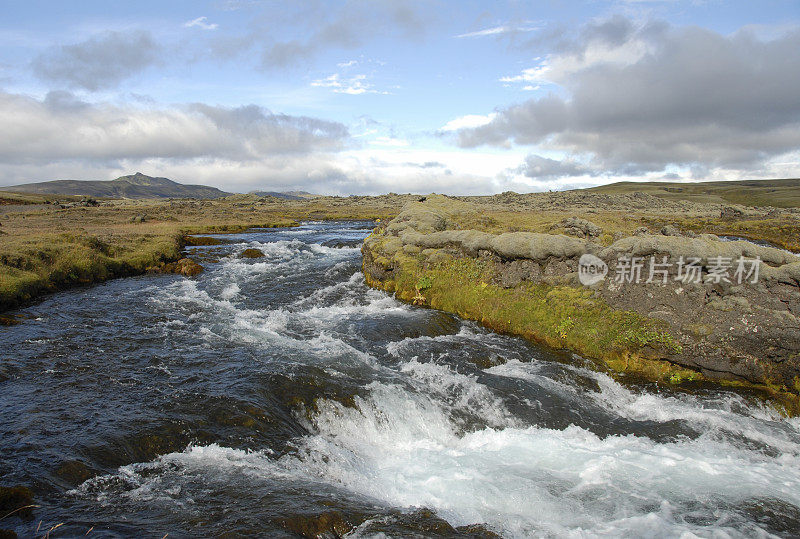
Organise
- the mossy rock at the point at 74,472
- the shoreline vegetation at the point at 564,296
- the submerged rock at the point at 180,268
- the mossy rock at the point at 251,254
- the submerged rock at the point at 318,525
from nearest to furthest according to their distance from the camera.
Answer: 1. the submerged rock at the point at 318,525
2. the mossy rock at the point at 74,472
3. the shoreline vegetation at the point at 564,296
4. the submerged rock at the point at 180,268
5. the mossy rock at the point at 251,254

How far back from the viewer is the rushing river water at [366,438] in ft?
27.0

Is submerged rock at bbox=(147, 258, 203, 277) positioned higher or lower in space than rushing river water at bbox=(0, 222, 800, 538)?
higher

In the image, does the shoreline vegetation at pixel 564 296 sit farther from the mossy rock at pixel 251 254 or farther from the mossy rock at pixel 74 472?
the mossy rock at pixel 74 472

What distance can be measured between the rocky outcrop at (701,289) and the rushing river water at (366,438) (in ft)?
5.69

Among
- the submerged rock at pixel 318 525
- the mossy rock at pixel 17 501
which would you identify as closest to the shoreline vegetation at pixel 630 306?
the submerged rock at pixel 318 525

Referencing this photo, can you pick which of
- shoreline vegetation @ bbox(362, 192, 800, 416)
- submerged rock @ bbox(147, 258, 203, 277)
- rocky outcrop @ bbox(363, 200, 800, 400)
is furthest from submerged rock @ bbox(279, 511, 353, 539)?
submerged rock @ bbox(147, 258, 203, 277)

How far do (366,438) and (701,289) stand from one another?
14327 millimetres

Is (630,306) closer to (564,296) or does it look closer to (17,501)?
(564,296)

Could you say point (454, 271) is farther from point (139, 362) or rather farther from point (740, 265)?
point (139, 362)

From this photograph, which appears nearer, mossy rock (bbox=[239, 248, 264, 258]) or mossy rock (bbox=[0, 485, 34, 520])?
mossy rock (bbox=[0, 485, 34, 520])

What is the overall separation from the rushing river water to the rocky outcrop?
1735 mm

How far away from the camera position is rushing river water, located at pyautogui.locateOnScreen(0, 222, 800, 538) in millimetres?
8234

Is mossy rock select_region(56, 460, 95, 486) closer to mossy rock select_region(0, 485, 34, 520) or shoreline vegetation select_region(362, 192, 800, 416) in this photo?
mossy rock select_region(0, 485, 34, 520)

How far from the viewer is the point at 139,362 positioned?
15.2 meters
